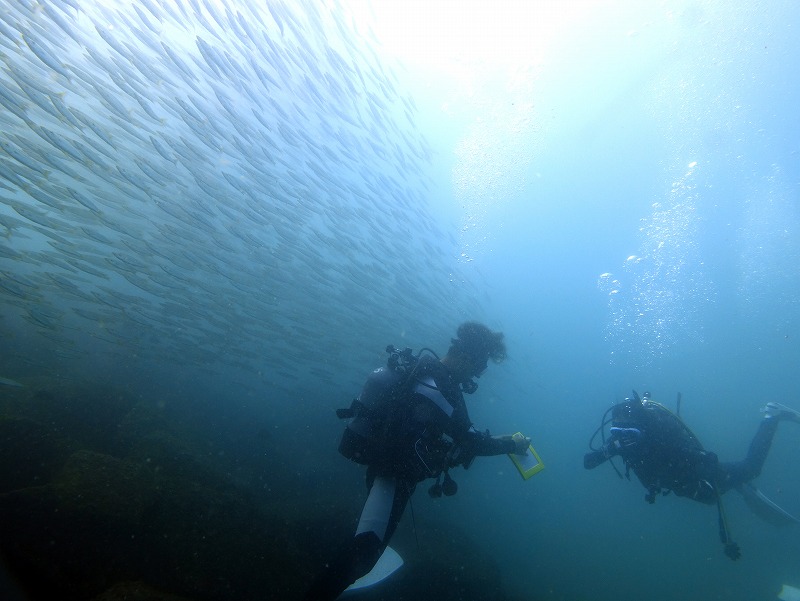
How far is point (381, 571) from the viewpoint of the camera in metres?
3.61

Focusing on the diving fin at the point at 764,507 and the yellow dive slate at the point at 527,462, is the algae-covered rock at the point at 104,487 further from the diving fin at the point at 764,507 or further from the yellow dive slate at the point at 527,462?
the diving fin at the point at 764,507

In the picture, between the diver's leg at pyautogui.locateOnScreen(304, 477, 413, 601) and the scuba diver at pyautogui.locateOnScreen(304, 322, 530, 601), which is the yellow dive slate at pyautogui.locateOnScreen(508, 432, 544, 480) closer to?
the scuba diver at pyautogui.locateOnScreen(304, 322, 530, 601)

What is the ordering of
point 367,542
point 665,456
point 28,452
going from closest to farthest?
1. point 367,542
2. point 665,456
3. point 28,452

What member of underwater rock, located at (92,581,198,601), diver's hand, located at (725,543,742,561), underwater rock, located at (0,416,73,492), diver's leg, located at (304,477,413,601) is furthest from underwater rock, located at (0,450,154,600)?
diver's hand, located at (725,543,742,561)

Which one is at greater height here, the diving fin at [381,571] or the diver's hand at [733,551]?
the diver's hand at [733,551]

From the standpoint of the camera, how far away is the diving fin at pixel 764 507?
22.1 feet

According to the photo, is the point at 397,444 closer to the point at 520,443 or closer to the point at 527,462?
the point at 520,443

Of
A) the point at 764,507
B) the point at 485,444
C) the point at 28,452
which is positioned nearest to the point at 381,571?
the point at 485,444

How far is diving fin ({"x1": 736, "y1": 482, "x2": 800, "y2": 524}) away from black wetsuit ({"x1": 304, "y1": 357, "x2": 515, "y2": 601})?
23.1 feet

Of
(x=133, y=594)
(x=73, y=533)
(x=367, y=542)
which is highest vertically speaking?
(x=367, y=542)

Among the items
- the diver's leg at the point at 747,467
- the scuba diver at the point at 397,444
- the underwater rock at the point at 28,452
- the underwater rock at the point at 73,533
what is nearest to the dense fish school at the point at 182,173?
the underwater rock at the point at 28,452

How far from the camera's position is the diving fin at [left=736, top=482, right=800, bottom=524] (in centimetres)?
673

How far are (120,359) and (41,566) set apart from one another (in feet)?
60.2

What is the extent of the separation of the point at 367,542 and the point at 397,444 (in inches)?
27.7
